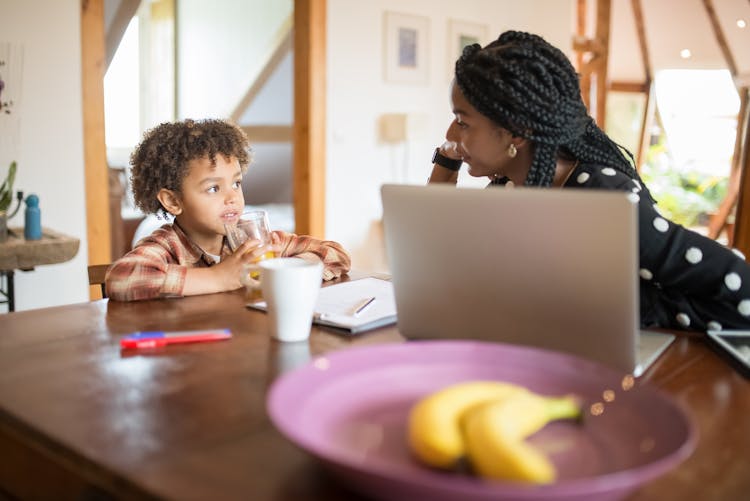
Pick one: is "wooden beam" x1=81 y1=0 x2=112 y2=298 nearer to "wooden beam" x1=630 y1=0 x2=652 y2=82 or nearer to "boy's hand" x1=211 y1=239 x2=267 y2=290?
"boy's hand" x1=211 y1=239 x2=267 y2=290

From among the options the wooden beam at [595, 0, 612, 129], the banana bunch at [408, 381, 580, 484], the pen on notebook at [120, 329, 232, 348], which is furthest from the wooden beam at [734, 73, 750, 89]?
the banana bunch at [408, 381, 580, 484]

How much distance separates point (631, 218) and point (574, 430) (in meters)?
0.25

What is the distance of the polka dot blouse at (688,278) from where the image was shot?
1127 millimetres

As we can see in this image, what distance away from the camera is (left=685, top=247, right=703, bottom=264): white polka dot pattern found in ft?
3.72

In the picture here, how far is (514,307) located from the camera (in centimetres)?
93

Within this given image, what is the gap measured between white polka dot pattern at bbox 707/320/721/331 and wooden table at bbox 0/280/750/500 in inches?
2.3

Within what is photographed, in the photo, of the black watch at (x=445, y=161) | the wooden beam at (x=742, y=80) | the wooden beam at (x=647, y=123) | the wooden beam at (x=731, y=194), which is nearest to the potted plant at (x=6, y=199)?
the black watch at (x=445, y=161)

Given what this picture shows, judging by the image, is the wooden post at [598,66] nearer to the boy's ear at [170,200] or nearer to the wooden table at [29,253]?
the wooden table at [29,253]

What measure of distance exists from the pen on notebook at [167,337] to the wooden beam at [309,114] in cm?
321

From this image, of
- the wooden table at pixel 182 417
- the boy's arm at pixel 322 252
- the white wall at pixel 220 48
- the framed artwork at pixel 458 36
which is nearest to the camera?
the wooden table at pixel 182 417

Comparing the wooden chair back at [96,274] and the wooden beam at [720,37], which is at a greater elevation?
the wooden beam at [720,37]

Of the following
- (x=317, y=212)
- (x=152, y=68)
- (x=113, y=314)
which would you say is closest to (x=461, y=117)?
(x=113, y=314)

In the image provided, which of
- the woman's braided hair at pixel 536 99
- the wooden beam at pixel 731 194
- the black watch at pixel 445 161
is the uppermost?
the woman's braided hair at pixel 536 99

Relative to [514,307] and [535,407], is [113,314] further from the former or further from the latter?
[535,407]
